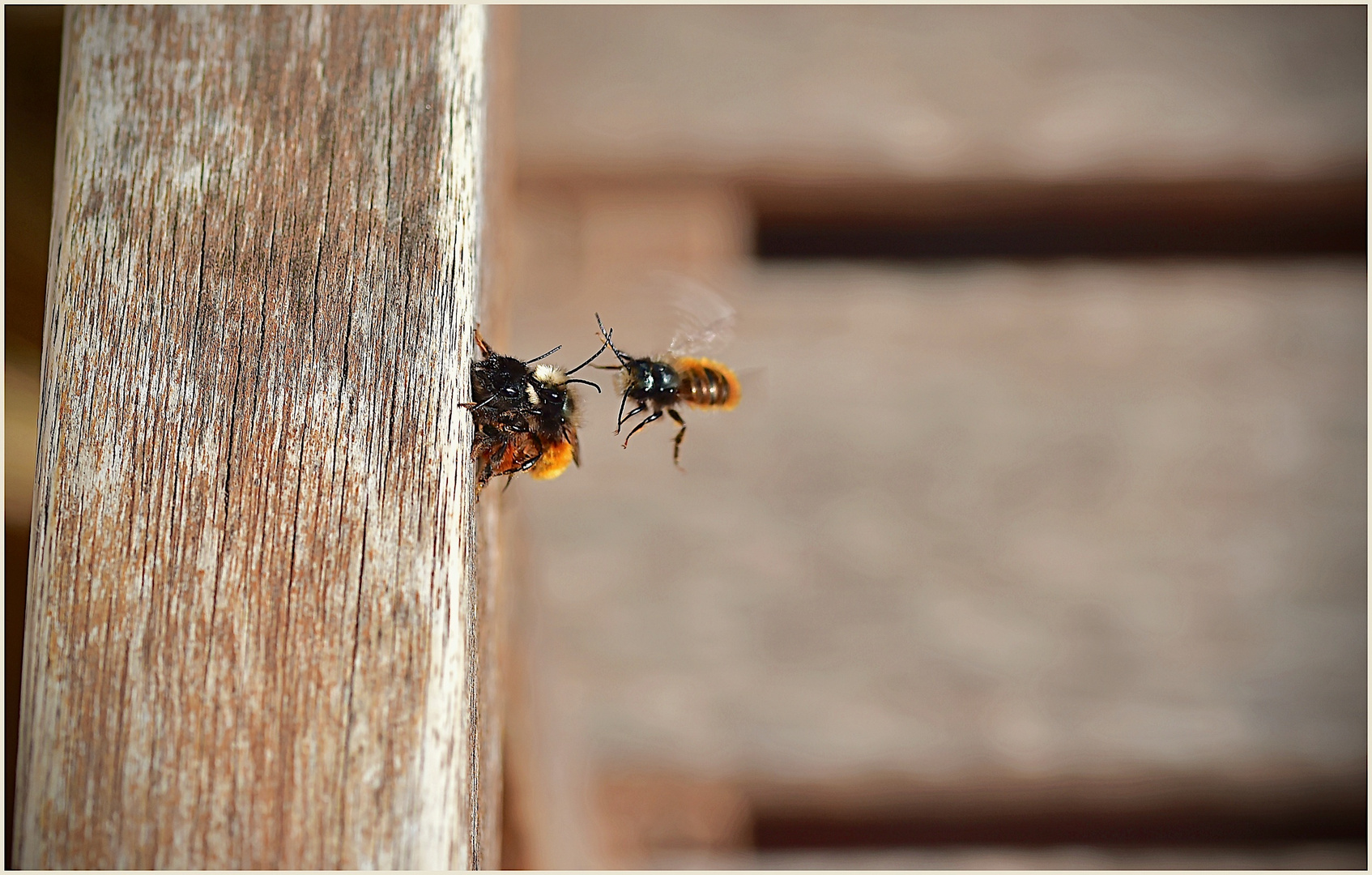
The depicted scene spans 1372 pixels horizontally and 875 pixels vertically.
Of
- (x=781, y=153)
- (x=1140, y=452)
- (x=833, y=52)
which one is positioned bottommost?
(x=1140, y=452)

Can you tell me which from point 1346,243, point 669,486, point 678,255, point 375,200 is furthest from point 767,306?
point 1346,243

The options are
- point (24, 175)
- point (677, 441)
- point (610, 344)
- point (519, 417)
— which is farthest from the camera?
point (677, 441)

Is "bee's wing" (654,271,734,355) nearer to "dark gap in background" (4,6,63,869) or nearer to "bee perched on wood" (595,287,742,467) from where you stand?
"bee perched on wood" (595,287,742,467)

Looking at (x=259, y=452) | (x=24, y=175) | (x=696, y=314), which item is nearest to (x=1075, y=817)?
(x=696, y=314)

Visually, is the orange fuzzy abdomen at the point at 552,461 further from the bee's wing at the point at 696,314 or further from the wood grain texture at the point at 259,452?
the bee's wing at the point at 696,314

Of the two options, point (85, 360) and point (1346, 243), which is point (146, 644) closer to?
point (85, 360)

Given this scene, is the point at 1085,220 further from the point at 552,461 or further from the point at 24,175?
the point at 24,175

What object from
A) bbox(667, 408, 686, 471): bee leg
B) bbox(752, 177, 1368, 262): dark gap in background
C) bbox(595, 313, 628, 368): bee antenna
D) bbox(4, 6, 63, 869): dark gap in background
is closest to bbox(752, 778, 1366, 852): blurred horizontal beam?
bbox(667, 408, 686, 471): bee leg
